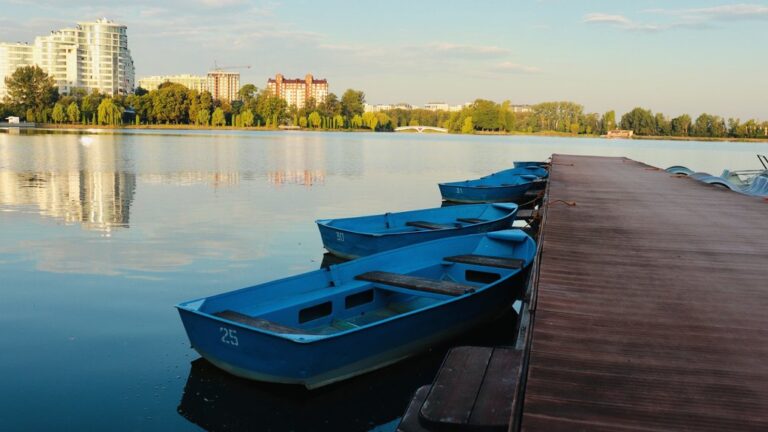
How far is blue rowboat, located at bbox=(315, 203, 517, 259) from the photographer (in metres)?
11.7

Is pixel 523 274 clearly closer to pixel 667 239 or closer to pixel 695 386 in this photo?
pixel 667 239

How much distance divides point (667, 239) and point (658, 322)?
4395mm

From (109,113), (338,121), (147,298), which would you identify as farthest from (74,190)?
(338,121)

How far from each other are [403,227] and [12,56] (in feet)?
711

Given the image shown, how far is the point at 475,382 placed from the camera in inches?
191

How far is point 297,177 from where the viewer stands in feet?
105

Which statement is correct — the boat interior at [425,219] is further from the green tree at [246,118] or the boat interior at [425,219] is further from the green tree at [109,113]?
the green tree at [246,118]

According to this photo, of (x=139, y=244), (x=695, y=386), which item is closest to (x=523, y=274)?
(x=695, y=386)

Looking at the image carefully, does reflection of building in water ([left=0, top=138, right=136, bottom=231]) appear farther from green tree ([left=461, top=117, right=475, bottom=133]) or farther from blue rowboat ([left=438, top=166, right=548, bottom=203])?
green tree ([left=461, top=117, right=475, bottom=133])

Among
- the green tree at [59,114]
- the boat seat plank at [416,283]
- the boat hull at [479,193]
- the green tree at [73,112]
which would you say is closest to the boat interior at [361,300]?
the boat seat plank at [416,283]

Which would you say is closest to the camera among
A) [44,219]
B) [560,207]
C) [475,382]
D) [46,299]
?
[475,382]

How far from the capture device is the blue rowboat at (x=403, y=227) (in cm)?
1174

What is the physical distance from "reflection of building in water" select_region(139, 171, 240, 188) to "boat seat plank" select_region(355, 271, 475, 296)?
19.5 meters

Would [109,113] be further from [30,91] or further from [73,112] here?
[30,91]
